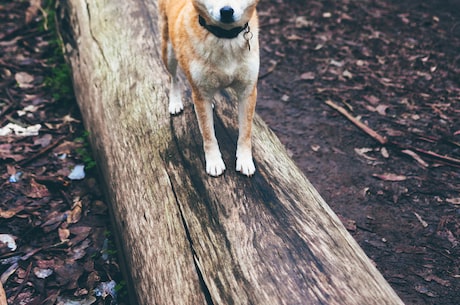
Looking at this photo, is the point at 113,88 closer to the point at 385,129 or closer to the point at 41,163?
the point at 41,163

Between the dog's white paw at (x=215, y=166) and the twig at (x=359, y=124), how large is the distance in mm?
2480

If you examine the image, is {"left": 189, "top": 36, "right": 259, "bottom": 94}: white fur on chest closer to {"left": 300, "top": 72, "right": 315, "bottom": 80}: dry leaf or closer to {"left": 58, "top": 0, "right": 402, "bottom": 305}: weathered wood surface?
{"left": 58, "top": 0, "right": 402, "bottom": 305}: weathered wood surface

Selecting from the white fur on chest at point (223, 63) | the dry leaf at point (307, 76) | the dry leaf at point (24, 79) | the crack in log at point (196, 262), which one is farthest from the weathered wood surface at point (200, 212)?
the dry leaf at point (307, 76)

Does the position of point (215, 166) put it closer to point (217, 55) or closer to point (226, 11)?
point (217, 55)

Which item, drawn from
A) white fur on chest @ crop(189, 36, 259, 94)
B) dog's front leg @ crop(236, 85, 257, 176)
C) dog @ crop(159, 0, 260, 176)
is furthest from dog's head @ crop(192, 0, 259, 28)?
dog's front leg @ crop(236, 85, 257, 176)

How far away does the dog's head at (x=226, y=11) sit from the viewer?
2.48 metres

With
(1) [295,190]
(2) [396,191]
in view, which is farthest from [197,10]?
(2) [396,191]

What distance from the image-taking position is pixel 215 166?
300 centimetres

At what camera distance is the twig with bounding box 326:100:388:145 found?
486cm

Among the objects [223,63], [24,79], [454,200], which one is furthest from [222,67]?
[24,79]

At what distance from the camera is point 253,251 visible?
8.24ft

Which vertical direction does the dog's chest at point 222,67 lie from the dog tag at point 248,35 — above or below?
below

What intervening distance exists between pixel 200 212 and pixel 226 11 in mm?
1215

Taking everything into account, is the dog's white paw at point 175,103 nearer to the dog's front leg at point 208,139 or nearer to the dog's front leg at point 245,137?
the dog's front leg at point 208,139
